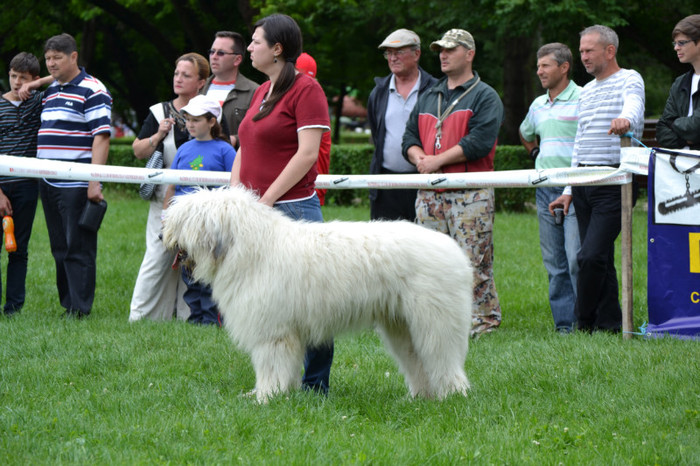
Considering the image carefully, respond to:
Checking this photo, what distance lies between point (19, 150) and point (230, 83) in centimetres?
227

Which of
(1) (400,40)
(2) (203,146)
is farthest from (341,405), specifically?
(1) (400,40)

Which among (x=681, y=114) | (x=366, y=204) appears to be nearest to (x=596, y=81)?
(x=681, y=114)

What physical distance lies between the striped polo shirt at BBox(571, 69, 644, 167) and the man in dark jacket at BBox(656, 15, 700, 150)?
0.26 metres

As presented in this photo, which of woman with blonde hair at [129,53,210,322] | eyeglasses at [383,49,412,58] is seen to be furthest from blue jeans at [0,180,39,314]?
eyeglasses at [383,49,412,58]

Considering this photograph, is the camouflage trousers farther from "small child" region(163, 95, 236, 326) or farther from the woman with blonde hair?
the woman with blonde hair

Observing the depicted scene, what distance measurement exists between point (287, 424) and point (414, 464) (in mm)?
848

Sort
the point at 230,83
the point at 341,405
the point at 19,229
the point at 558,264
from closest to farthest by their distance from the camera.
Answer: the point at 341,405 → the point at 558,264 → the point at 230,83 → the point at 19,229

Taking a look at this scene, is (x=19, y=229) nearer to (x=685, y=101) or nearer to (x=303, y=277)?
(x=303, y=277)

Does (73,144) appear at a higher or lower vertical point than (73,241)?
higher

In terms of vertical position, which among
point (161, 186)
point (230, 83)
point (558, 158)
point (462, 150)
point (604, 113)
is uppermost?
point (230, 83)

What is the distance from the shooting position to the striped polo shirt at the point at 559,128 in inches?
294

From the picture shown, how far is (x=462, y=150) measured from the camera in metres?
7.10

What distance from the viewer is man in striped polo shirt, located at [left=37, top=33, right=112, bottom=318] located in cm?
782

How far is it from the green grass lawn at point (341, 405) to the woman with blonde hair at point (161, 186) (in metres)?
0.46
